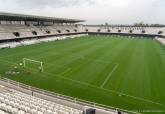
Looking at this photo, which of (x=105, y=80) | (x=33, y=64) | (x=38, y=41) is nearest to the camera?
(x=105, y=80)

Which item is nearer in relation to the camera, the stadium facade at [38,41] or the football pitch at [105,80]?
the stadium facade at [38,41]

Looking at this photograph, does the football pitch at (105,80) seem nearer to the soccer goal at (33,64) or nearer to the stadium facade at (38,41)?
the soccer goal at (33,64)

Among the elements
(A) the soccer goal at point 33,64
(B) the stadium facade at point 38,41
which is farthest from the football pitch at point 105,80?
(B) the stadium facade at point 38,41

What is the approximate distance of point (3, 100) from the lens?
16.1 m

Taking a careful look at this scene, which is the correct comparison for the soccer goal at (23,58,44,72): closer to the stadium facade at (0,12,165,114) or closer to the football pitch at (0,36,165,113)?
the football pitch at (0,36,165,113)

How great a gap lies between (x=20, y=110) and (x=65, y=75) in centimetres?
1651

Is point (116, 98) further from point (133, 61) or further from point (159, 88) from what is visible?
point (133, 61)

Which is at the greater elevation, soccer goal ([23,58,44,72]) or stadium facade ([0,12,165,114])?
stadium facade ([0,12,165,114])

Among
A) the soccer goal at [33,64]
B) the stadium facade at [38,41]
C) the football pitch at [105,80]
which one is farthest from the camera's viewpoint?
the soccer goal at [33,64]

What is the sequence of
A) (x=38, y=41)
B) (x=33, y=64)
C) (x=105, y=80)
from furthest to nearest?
1. (x=38, y=41)
2. (x=33, y=64)
3. (x=105, y=80)

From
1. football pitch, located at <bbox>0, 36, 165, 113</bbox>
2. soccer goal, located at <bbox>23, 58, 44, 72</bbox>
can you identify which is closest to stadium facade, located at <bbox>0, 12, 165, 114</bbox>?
football pitch, located at <bbox>0, 36, 165, 113</bbox>

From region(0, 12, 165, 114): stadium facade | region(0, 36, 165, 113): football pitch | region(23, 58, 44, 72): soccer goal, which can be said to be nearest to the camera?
region(0, 12, 165, 114): stadium facade

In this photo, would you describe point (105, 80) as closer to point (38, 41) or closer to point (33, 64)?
point (33, 64)

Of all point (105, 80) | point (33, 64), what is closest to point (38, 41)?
point (33, 64)
